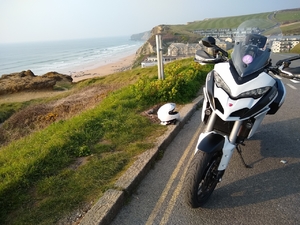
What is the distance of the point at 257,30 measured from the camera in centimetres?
382

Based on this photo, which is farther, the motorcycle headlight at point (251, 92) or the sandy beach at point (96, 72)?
the sandy beach at point (96, 72)

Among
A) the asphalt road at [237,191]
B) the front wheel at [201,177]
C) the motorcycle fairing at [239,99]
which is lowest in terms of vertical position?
the asphalt road at [237,191]

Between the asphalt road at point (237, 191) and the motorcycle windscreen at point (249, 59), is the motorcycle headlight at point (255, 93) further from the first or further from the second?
the asphalt road at point (237, 191)

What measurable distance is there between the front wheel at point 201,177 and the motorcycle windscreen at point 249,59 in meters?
0.96

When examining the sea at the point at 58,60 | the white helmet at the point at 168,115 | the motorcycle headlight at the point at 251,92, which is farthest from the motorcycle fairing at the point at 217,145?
the sea at the point at 58,60

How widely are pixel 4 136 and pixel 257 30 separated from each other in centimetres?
934

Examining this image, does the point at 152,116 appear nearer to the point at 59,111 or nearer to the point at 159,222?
the point at 159,222

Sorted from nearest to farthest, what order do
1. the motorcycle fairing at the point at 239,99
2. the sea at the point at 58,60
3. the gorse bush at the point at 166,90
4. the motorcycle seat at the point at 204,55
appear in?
the motorcycle fairing at the point at 239,99, the motorcycle seat at the point at 204,55, the gorse bush at the point at 166,90, the sea at the point at 58,60

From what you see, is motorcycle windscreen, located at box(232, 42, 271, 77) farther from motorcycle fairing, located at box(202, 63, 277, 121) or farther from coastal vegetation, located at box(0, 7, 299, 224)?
coastal vegetation, located at box(0, 7, 299, 224)

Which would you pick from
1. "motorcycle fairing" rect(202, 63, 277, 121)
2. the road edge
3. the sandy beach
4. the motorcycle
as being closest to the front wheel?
the motorcycle

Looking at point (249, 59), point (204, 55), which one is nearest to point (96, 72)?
A: point (204, 55)

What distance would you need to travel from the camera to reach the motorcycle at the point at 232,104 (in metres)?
2.87

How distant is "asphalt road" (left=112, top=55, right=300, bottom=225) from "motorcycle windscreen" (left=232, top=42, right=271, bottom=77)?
→ 1.53 metres

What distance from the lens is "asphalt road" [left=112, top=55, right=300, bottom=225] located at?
9.94 ft
